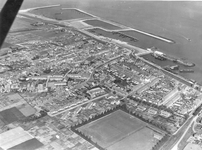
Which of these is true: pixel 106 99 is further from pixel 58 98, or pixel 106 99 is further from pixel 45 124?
pixel 45 124

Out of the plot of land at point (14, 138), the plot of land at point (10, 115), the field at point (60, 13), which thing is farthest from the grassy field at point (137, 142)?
the field at point (60, 13)

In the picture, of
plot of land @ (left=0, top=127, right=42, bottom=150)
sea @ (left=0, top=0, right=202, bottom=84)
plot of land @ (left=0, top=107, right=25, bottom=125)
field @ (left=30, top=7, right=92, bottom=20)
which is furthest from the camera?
field @ (left=30, top=7, right=92, bottom=20)

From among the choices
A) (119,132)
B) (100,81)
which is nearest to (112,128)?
(119,132)

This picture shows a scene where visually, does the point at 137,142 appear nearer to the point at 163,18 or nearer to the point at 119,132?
the point at 119,132

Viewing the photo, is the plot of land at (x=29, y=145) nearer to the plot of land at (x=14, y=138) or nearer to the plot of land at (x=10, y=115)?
the plot of land at (x=14, y=138)

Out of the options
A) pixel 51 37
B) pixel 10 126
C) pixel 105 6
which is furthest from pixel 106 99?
pixel 105 6

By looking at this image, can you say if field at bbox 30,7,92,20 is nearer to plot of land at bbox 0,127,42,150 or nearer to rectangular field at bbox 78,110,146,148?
rectangular field at bbox 78,110,146,148

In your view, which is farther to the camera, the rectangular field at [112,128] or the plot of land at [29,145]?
the rectangular field at [112,128]

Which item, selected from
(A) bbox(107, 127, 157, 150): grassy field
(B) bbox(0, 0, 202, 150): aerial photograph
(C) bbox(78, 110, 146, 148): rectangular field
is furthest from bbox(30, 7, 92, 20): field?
(A) bbox(107, 127, 157, 150): grassy field

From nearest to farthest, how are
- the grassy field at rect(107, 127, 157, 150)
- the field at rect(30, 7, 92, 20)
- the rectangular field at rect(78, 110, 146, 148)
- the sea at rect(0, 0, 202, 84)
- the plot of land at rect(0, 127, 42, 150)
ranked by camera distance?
the plot of land at rect(0, 127, 42, 150)
the grassy field at rect(107, 127, 157, 150)
the rectangular field at rect(78, 110, 146, 148)
the sea at rect(0, 0, 202, 84)
the field at rect(30, 7, 92, 20)
